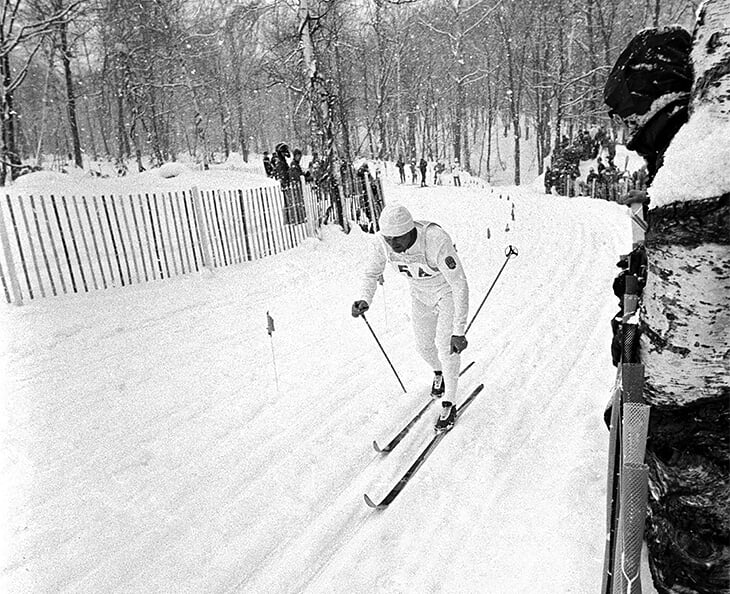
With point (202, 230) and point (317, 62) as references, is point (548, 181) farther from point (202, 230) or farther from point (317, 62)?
point (202, 230)

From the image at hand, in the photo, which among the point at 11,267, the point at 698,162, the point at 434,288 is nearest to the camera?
the point at 698,162

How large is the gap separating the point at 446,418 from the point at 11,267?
6346mm

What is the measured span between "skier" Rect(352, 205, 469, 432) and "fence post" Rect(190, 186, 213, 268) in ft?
18.0

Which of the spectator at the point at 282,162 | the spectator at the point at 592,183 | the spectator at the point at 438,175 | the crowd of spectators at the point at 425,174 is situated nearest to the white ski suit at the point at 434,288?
the spectator at the point at 282,162

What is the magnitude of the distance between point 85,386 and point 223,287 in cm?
367

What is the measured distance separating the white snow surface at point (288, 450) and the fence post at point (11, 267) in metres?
0.17

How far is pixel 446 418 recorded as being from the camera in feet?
14.4

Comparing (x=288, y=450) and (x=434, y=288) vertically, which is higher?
(x=434, y=288)

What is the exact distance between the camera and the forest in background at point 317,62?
52.3 ft

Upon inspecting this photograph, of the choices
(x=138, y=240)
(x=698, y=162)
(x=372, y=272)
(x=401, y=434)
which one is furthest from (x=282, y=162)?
(x=698, y=162)

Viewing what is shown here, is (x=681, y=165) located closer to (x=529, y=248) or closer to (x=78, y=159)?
(x=529, y=248)

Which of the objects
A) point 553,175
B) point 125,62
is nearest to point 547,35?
point 553,175

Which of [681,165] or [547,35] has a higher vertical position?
[547,35]

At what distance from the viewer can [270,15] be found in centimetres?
1352
